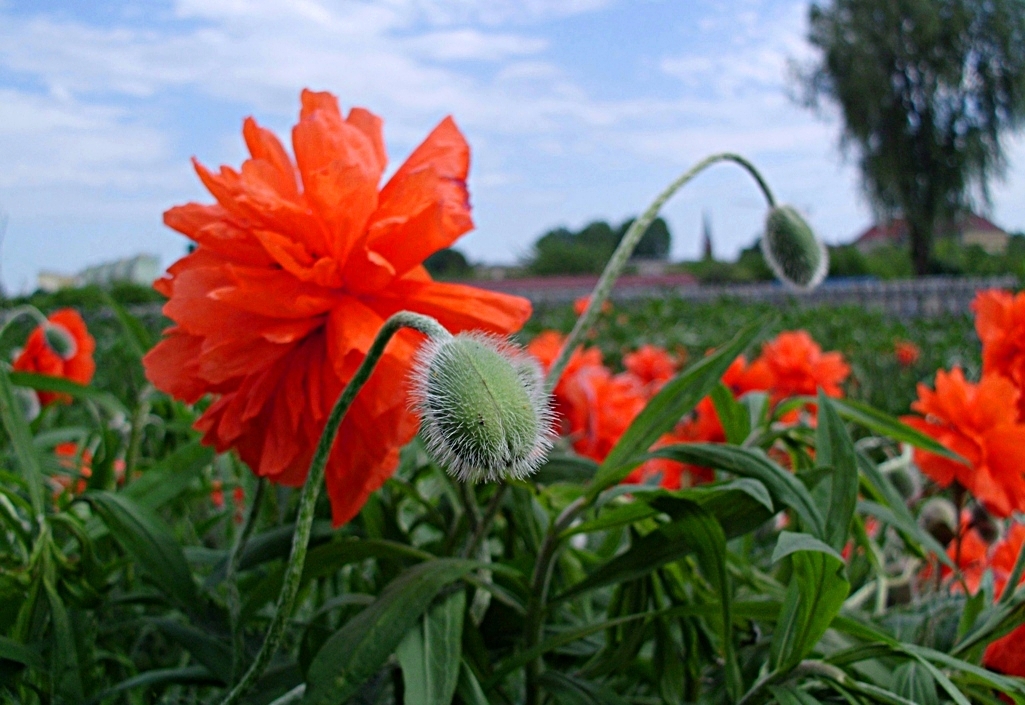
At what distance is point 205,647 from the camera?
0.84 meters

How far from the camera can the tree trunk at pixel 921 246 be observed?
25.2m

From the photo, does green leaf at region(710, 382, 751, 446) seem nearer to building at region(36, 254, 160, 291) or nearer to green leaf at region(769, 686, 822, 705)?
green leaf at region(769, 686, 822, 705)

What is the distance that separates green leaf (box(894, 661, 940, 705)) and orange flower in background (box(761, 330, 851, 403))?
1542 mm

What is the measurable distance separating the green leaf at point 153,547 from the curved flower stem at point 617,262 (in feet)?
1.22

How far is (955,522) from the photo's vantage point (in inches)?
57.4

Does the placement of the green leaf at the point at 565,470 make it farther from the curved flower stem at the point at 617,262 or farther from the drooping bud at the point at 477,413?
the drooping bud at the point at 477,413

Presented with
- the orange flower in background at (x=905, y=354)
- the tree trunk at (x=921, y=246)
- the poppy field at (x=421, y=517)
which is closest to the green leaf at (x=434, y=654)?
the poppy field at (x=421, y=517)

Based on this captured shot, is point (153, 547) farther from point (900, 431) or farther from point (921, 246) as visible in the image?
point (921, 246)

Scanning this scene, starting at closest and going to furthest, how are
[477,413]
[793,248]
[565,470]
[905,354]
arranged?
[477,413]
[565,470]
[793,248]
[905,354]

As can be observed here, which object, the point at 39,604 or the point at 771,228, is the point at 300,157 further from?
the point at 771,228

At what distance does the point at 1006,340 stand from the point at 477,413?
1.03 m

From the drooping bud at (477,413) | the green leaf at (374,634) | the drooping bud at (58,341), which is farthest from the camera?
the drooping bud at (58,341)

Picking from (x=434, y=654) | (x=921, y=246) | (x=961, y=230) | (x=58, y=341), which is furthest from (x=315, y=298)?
(x=961, y=230)

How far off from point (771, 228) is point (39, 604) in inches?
36.6
